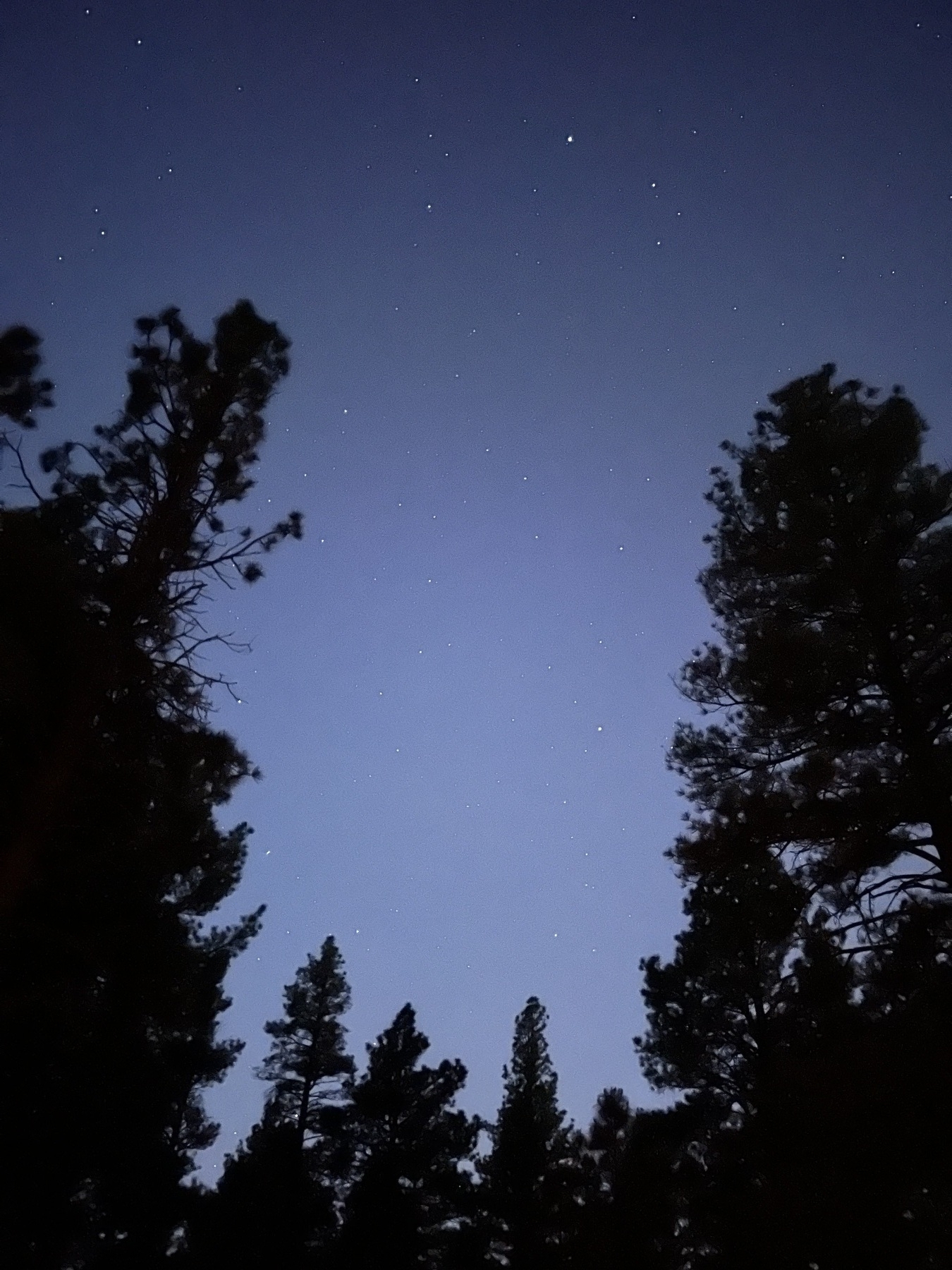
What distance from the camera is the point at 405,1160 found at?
20109 millimetres

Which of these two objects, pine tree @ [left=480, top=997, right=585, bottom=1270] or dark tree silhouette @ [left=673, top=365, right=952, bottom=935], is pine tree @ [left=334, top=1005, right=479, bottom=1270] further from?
dark tree silhouette @ [left=673, top=365, right=952, bottom=935]

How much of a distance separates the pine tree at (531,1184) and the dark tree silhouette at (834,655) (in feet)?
30.5

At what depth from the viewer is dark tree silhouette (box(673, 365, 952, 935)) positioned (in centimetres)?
980

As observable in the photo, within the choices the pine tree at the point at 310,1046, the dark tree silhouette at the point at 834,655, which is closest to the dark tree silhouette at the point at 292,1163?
the pine tree at the point at 310,1046

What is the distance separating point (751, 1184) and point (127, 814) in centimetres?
863

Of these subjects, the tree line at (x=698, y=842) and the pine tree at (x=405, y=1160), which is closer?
the tree line at (x=698, y=842)

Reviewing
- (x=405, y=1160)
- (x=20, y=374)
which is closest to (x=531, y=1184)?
(x=405, y=1160)

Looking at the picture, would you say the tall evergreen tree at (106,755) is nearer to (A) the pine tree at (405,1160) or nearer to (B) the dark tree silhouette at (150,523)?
(B) the dark tree silhouette at (150,523)

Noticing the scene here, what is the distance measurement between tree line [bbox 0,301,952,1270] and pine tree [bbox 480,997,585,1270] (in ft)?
1.58

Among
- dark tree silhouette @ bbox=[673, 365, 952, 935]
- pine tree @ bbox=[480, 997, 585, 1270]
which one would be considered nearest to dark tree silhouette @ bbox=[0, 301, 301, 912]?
dark tree silhouette @ bbox=[673, 365, 952, 935]

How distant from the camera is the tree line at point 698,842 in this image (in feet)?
26.9

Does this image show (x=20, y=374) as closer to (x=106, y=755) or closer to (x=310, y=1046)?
(x=106, y=755)

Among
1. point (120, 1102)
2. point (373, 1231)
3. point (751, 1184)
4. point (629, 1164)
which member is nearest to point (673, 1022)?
point (629, 1164)

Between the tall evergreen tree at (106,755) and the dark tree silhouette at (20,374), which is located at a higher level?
the dark tree silhouette at (20,374)
